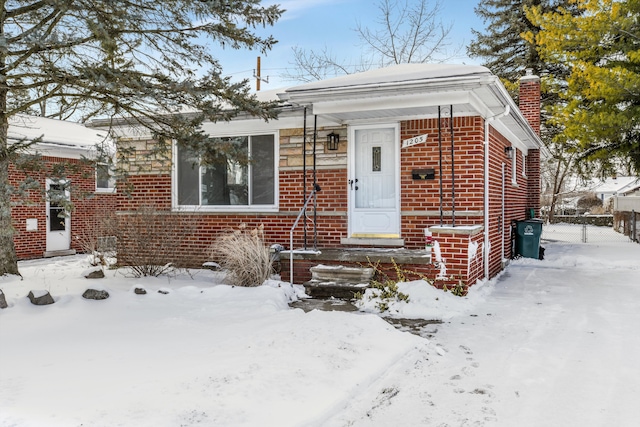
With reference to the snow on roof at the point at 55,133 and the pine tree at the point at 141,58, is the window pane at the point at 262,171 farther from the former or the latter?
the snow on roof at the point at 55,133

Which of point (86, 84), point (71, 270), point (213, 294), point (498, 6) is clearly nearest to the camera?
point (86, 84)

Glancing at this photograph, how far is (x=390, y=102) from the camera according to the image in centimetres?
768

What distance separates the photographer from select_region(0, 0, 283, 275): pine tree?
616 cm

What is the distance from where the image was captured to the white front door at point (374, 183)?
8.61 m

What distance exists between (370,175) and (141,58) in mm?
4257

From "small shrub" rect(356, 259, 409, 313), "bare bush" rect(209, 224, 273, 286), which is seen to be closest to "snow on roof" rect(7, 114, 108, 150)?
"bare bush" rect(209, 224, 273, 286)

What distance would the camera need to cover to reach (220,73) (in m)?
7.05

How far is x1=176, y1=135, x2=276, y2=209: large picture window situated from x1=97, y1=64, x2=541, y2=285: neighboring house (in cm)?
2

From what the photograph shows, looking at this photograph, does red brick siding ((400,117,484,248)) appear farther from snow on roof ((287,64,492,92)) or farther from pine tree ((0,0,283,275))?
pine tree ((0,0,283,275))

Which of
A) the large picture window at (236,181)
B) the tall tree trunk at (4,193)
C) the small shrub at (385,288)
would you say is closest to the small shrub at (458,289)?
the small shrub at (385,288)

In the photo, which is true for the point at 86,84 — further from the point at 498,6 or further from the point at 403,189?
the point at 498,6

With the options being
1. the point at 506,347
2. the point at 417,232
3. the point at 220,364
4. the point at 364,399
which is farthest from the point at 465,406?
the point at 417,232

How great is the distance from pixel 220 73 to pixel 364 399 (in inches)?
202

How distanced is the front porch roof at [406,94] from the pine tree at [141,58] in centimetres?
96
